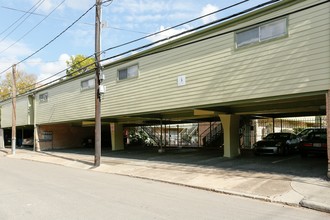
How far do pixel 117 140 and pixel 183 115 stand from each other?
25.4ft

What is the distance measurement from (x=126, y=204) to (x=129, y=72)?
12353 millimetres

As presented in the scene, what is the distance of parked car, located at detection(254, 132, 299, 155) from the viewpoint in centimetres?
1809

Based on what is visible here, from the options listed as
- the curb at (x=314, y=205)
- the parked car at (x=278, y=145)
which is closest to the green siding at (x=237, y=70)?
the curb at (x=314, y=205)

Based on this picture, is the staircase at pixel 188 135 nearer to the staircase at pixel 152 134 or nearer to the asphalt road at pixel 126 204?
the staircase at pixel 152 134

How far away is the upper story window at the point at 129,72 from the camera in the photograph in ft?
62.8

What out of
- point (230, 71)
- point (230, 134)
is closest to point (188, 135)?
point (230, 134)

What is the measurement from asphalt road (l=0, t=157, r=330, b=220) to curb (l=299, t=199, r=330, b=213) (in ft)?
0.67

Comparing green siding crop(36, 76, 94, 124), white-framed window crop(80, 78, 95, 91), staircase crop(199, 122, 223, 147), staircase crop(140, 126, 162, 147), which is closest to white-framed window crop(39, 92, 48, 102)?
green siding crop(36, 76, 94, 124)

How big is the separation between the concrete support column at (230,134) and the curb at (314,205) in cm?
907

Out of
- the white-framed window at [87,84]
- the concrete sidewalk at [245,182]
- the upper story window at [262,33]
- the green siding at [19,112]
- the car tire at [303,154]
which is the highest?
the upper story window at [262,33]

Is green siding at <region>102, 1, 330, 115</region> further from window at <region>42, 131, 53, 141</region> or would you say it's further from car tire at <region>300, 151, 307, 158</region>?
window at <region>42, 131, 53, 141</region>

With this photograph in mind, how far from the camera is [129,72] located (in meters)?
19.8

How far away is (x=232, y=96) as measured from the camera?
13781 millimetres

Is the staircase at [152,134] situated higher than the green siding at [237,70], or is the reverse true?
the green siding at [237,70]
